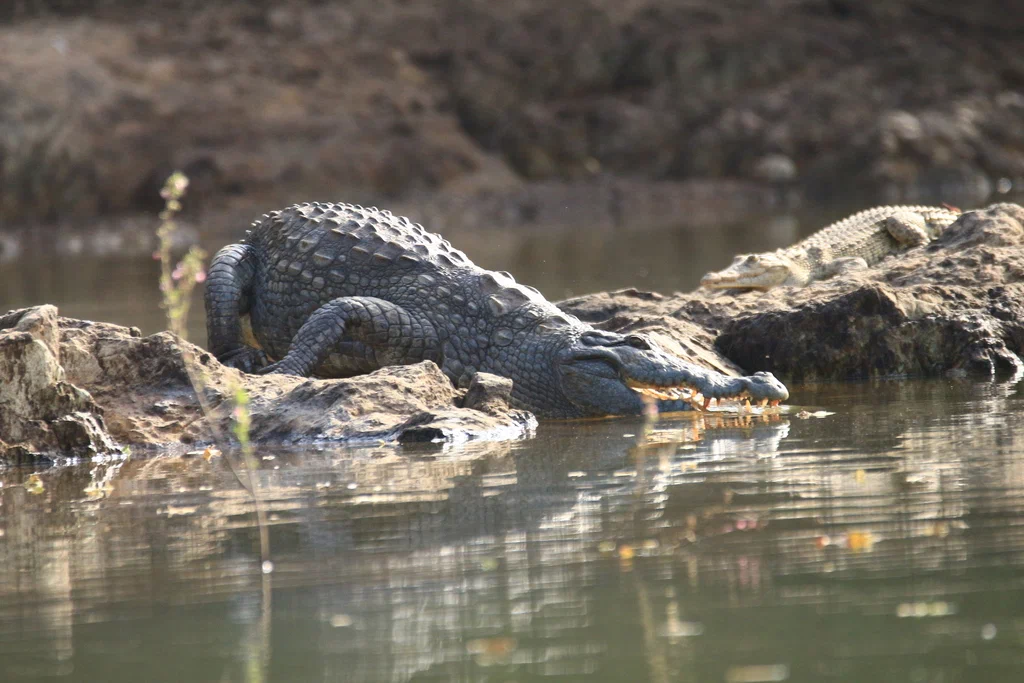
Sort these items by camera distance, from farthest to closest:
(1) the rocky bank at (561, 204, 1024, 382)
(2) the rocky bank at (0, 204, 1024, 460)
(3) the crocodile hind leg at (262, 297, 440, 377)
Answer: (1) the rocky bank at (561, 204, 1024, 382), (3) the crocodile hind leg at (262, 297, 440, 377), (2) the rocky bank at (0, 204, 1024, 460)

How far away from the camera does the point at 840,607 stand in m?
3.17

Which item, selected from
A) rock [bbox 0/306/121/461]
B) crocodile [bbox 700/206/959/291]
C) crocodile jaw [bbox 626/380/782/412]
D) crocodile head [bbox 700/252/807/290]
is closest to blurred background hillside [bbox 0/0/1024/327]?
crocodile [bbox 700/206/959/291]

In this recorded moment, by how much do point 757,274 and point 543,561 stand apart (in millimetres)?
6969

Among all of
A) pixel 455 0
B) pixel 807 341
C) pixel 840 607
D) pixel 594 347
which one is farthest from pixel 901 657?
pixel 455 0

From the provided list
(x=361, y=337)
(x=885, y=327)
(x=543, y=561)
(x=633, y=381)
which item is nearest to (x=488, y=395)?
(x=633, y=381)

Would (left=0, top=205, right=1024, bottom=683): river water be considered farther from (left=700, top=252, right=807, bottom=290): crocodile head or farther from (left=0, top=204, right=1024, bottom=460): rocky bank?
(left=700, top=252, right=807, bottom=290): crocodile head

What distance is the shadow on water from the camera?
2.98 metres

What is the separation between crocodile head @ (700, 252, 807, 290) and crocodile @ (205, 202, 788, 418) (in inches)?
106

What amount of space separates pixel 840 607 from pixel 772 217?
74.1 ft

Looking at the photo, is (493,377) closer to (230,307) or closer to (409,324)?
(409,324)

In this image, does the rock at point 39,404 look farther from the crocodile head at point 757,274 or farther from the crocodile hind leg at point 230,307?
the crocodile head at point 757,274

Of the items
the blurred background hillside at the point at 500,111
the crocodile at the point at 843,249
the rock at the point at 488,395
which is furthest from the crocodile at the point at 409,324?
the blurred background hillside at the point at 500,111

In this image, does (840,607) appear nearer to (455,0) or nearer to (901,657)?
(901,657)

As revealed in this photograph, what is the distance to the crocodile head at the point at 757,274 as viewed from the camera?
1016cm
